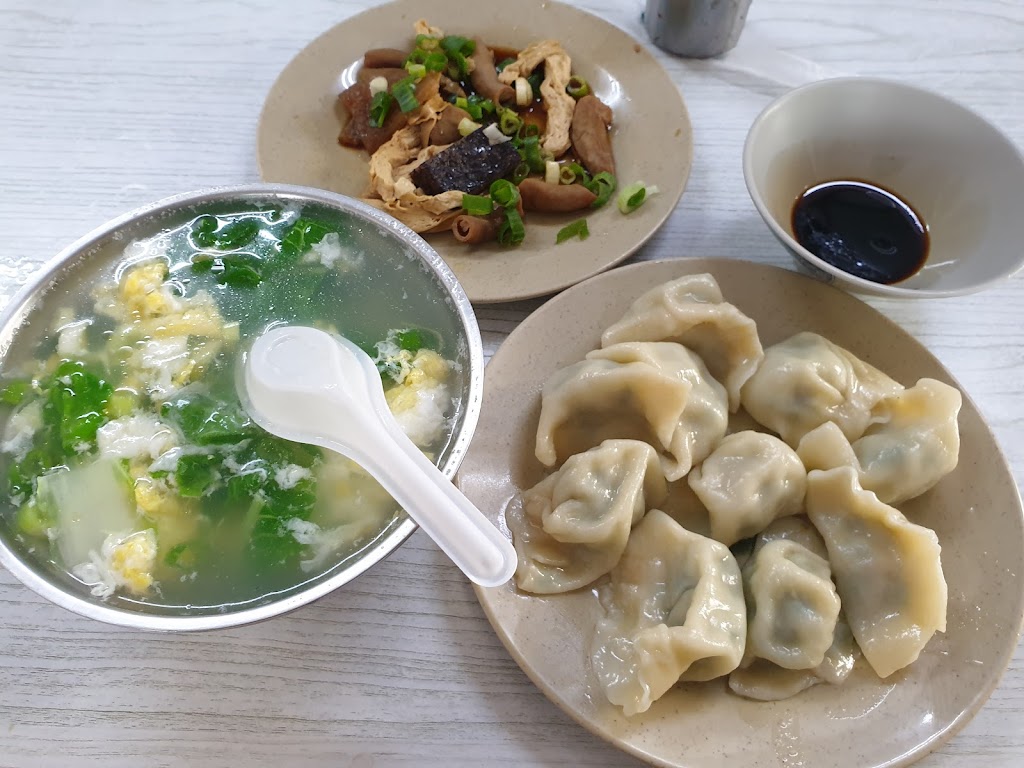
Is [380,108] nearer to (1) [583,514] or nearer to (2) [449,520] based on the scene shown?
(1) [583,514]

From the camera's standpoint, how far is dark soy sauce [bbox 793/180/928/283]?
2.06 m

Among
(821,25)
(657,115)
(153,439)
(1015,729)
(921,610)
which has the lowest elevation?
(1015,729)

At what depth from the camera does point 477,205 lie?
2.20m

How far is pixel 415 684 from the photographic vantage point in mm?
1588

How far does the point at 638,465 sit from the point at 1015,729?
0.98 meters

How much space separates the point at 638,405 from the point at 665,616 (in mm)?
524

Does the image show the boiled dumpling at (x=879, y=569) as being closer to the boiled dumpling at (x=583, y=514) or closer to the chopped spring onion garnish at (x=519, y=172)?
the boiled dumpling at (x=583, y=514)

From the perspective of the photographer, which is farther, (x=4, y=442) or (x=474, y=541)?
(x=4, y=442)

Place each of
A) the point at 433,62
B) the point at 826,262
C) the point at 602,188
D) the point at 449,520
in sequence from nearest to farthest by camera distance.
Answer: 1. the point at 449,520
2. the point at 826,262
3. the point at 602,188
4. the point at 433,62

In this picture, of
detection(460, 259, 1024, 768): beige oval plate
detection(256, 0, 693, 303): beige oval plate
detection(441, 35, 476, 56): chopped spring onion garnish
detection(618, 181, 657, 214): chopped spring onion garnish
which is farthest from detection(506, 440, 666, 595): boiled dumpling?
detection(441, 35, 476, 56): chopped spring onion garnish

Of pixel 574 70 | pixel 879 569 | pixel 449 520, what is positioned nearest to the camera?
pixel 449 520

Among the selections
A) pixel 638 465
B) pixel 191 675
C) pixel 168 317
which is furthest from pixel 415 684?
pixel 168 317

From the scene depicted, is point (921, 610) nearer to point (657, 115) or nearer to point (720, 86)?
point (657, 115)

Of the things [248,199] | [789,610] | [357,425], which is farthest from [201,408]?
[789,610]
